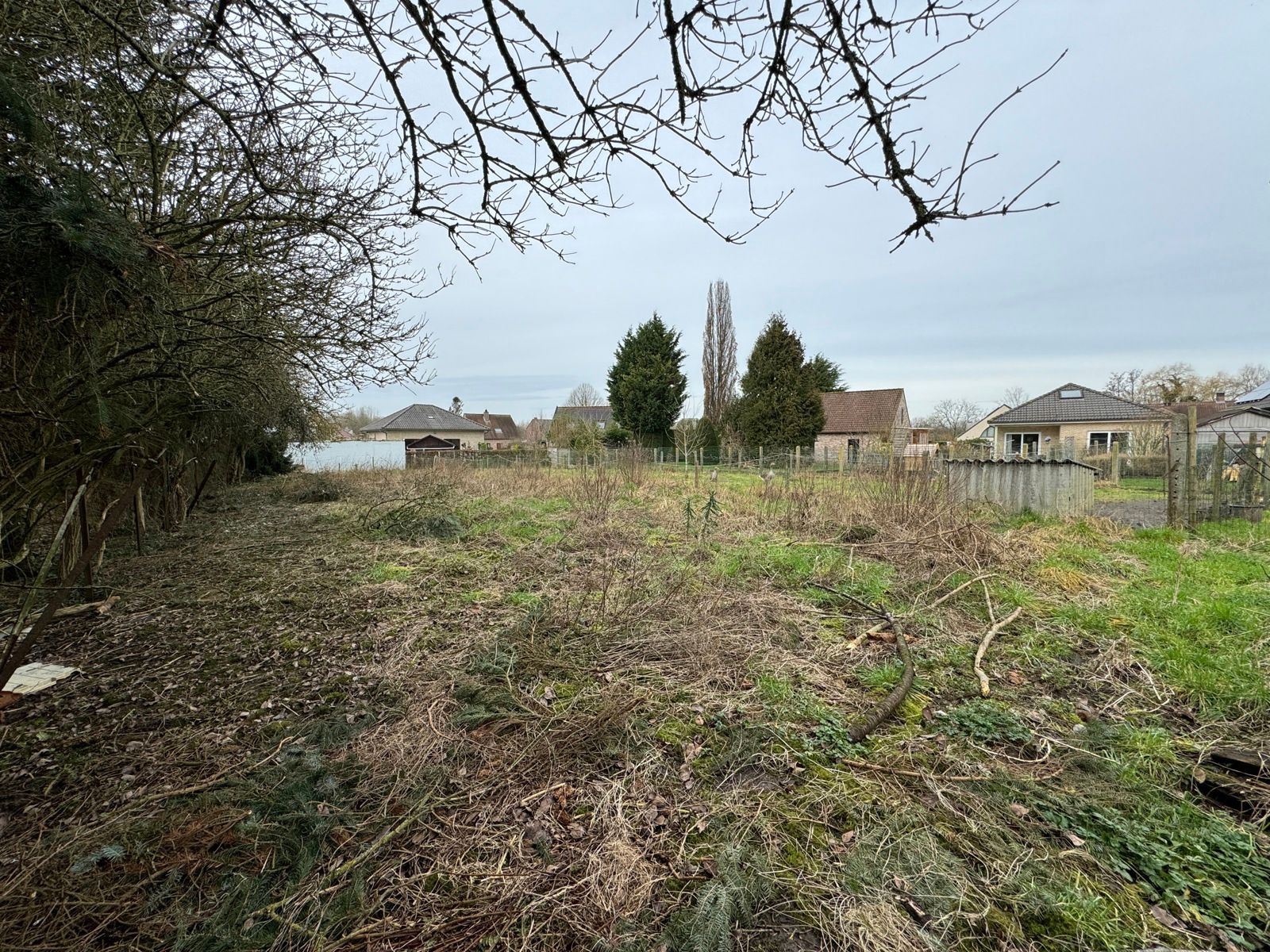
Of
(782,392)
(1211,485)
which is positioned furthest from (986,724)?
(782,392)

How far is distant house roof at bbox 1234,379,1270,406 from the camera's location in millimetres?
21859

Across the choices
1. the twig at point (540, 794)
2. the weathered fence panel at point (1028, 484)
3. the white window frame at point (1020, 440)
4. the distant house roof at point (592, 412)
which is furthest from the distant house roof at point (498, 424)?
the twig at point (540, 794)

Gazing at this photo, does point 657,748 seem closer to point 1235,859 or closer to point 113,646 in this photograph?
point 1235,859

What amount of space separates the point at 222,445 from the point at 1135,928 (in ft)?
44.5

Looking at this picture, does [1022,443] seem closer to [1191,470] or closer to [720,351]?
[720,351]

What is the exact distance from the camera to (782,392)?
78.3 ft

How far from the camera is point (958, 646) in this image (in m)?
3.78

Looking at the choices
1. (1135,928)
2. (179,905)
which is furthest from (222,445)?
(1135,928)

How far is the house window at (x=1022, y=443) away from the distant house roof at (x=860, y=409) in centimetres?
597

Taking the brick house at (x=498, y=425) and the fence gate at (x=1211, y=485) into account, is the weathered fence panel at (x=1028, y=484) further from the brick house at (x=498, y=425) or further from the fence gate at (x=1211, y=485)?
the brick house at (x=498, y=425)

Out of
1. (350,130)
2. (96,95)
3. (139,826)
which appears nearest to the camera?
(139,826)

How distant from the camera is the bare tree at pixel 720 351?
1182 inches

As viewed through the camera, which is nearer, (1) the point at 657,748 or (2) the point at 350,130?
(1) the point at 657,748

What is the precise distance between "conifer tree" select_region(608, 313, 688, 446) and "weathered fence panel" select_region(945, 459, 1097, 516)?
61.7 feet
